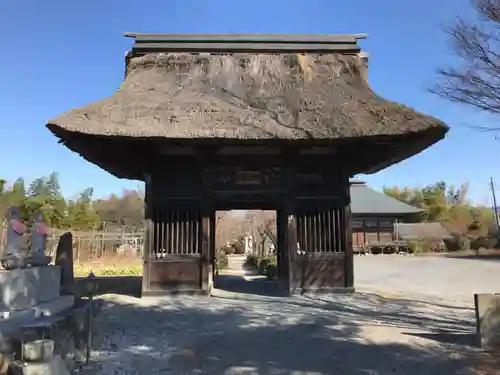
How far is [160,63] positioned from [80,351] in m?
7.46

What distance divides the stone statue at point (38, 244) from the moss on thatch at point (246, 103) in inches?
90.6

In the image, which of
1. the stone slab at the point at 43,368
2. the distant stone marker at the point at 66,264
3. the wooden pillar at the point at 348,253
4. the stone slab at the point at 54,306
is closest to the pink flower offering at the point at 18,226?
the stone slab at the point at 54,306

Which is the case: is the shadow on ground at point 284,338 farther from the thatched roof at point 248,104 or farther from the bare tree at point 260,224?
the bare tree at point 260,224

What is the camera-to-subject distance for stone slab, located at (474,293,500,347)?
4.89 metres

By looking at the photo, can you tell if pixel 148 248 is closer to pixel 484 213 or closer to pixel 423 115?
pixel 423 115

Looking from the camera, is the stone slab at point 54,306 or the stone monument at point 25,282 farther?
the stone slab at point 54,306

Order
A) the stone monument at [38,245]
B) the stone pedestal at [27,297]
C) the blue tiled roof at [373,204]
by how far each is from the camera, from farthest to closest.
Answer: the blue tiled roof at [373,204] → the stone monument at [38,245] → the stone pedestal at [27,297]

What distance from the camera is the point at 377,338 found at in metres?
5.23

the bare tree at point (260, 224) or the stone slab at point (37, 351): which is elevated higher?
the bare tree at point (260, 224)

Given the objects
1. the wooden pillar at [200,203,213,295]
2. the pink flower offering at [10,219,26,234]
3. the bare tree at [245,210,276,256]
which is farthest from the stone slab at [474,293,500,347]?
the bare tree at [245,210,276,256]

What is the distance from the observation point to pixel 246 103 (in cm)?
907

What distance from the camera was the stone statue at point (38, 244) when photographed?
5.36 m

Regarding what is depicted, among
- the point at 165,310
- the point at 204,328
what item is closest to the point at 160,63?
the point at 165,310

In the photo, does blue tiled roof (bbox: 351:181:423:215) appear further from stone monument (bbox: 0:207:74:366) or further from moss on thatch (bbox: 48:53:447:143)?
stone monument (bbox: 0:207:74:366)
